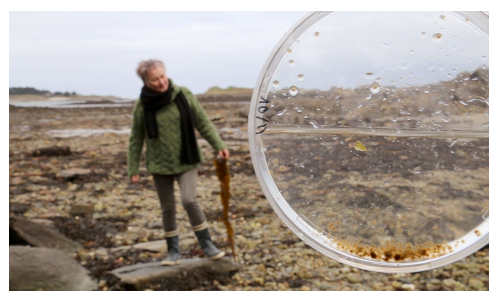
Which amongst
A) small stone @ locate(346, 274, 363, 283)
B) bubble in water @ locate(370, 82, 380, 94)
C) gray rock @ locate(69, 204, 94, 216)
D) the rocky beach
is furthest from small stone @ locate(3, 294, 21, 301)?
bubble in water @ locate(370, 82, 380, 94)

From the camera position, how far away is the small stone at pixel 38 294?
13.8ft

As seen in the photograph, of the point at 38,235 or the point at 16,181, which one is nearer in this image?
the point at 38,235

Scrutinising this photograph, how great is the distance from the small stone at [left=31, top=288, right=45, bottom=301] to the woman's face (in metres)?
2.18

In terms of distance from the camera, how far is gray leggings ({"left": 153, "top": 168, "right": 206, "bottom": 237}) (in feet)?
14.8

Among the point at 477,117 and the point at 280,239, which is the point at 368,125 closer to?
the point at 477,117

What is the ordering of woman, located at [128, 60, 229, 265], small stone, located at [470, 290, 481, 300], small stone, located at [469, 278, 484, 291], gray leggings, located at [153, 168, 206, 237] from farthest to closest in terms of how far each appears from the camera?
1. gray leggings, located at [153, 168, 206, 237]
2. woman, located at [128, 60, 229, 265]
3. small stone, located at [469, 278, 484, 291]
4. small stone, located at [470, 290, 481, 300]

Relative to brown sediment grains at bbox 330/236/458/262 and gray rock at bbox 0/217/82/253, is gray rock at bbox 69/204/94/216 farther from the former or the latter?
brown sediment grains at bbox 330/236/458/262

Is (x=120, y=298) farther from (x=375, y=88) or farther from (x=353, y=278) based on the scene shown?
(x=375, y=88)

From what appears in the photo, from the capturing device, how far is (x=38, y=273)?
4320 millimetres

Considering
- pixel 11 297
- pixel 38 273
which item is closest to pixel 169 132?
pixel 38 273

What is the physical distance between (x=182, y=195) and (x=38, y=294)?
1.60 meters

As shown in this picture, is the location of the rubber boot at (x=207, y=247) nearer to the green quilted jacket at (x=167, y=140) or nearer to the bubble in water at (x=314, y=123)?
the green quilted jacket at (x=167, y=140)

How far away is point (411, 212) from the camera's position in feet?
5.98

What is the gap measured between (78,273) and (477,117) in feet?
13.2
